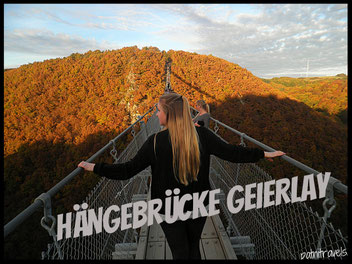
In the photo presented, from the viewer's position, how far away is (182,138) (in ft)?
3.05

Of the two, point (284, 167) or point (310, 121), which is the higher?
point (310, 121)

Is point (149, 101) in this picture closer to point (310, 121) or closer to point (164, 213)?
point (310, 121)

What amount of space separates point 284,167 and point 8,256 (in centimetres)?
2083

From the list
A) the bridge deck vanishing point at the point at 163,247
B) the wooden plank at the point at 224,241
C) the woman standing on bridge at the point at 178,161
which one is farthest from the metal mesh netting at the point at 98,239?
the wooden plank at the point at 224,241

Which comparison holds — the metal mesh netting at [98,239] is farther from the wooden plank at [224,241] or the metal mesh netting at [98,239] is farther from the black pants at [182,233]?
the wooden plank at [224,241]

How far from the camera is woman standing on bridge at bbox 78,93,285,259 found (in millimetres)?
937

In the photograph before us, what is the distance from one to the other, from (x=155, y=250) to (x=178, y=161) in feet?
3.92

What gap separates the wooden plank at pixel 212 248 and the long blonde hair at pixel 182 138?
1.05 meters

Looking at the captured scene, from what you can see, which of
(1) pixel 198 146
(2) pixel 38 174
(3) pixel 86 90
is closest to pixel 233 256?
(1) pixel 198 146

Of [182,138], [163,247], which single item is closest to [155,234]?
[163,247]

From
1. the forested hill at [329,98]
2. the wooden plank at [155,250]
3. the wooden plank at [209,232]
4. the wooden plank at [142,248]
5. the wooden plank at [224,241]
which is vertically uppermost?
the forested hill at [329,98]

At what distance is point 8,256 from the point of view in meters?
14.3

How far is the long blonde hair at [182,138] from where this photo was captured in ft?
3.04

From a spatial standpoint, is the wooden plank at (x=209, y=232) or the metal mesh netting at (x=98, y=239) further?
the wooden plank at (x=209, y=232)
